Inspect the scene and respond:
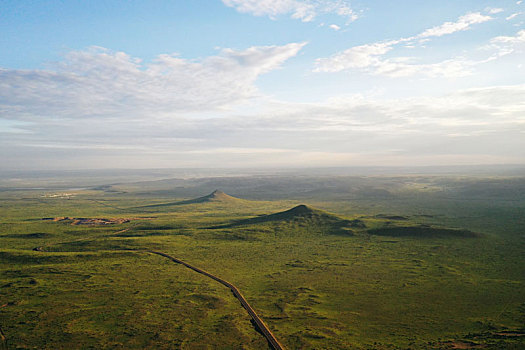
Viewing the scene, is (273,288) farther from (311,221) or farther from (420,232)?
(420,232)

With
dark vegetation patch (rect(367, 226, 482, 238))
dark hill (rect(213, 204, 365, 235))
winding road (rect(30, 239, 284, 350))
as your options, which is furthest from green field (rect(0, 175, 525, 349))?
dark hill (rect(213, 204, 365, 235))

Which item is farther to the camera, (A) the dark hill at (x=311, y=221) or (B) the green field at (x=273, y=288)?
(A) the dark hill at (x=311, y=221)

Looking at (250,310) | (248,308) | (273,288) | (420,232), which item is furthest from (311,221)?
(250,310)

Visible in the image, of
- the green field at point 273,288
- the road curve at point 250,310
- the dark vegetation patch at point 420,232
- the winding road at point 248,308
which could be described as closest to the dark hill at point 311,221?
the green field at point 273,288

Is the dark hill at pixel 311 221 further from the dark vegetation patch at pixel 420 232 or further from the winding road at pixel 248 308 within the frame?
the winding road at pixel 248 308

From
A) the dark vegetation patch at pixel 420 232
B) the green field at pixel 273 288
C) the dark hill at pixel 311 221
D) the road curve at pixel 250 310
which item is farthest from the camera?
the dark hill at pixel 311 221

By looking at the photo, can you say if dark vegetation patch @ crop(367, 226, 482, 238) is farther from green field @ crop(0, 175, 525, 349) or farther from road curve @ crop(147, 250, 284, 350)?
road curve @ crop(147, 250, 284, 350)
